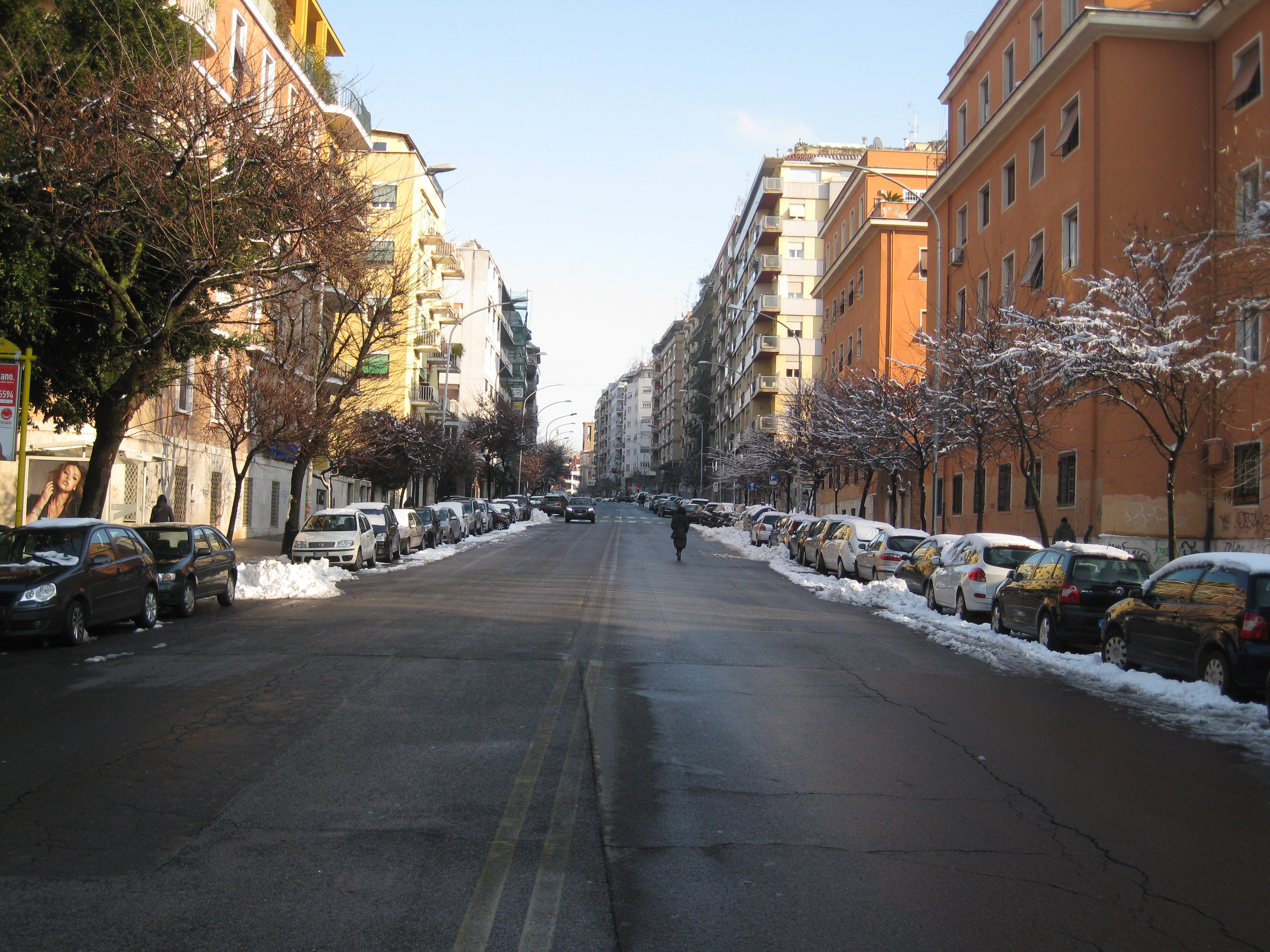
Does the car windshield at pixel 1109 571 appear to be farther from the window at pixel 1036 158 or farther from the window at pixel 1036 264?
the window at pixel 1036 158

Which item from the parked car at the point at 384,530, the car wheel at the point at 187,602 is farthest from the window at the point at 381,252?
the car wheel at the point at 187,602

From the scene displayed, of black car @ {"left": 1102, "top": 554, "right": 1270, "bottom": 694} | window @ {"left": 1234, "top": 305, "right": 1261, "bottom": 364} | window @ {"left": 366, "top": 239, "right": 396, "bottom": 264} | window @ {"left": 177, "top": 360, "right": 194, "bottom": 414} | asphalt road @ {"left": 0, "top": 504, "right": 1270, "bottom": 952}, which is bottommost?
asphalt road @ {"left": 0, "top": 504, "right": 1270, "bottom": 952}

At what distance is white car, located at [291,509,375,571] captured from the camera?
26000 mm

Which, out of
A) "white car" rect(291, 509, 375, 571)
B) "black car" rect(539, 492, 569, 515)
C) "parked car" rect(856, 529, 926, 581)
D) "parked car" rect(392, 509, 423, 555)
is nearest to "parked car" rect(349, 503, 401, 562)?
"parked car" rect(392, 509, 423, 555)

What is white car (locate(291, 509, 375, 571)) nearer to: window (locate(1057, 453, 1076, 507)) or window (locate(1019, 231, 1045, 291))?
window (locate(1057, 453, 1076, 507))

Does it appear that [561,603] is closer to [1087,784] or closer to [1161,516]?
[1087,784]

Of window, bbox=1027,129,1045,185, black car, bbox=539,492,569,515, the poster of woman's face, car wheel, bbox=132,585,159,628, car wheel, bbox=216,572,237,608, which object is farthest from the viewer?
black car, bbox=539,492,569,515

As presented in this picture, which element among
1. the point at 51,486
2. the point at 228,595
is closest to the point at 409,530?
the point at 51,486

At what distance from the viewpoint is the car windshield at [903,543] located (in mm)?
25031

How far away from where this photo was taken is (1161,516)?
26.0m

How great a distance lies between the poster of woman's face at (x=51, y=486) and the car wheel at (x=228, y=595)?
8.87 m

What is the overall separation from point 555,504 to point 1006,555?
190 ft

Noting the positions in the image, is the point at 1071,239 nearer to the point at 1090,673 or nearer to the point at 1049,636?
the point at 1049,636

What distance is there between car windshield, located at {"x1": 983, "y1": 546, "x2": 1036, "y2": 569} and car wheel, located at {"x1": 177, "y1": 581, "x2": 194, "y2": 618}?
12287 mm
